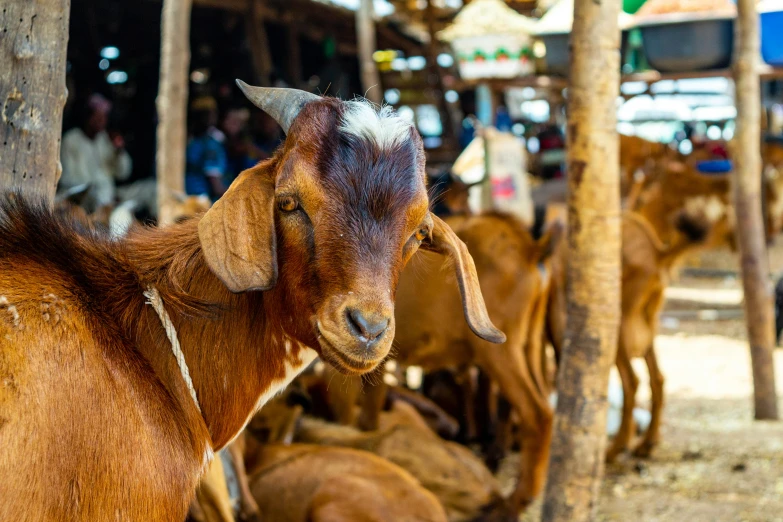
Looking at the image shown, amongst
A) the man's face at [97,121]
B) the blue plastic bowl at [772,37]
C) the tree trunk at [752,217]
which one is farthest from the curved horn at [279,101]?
the man's face at [97,121]

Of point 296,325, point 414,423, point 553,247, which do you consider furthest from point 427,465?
point 296,325

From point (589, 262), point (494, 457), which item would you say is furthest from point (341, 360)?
point (494, 457)

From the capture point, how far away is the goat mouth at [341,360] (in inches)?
86.6

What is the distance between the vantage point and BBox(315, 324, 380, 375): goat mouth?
7.22 feet

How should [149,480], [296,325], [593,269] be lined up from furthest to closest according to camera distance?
[593,269] → [296,325] → [149,480]

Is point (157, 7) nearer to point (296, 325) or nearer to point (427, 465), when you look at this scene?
point (427, 465)

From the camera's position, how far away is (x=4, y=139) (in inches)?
113

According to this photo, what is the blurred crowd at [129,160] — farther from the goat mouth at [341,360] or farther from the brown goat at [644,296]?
the goat mouth at [341,360]

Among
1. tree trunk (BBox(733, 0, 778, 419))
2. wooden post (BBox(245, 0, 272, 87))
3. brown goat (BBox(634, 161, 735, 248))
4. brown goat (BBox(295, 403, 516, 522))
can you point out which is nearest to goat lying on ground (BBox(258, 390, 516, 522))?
brown goat (BBox(295, 403, 516, 522))

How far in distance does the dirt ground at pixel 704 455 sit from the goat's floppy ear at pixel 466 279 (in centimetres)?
296

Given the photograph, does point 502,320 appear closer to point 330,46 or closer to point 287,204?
point 287,204

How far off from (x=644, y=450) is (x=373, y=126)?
458 cm

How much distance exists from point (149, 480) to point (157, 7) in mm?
11266

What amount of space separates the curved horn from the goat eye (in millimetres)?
259
